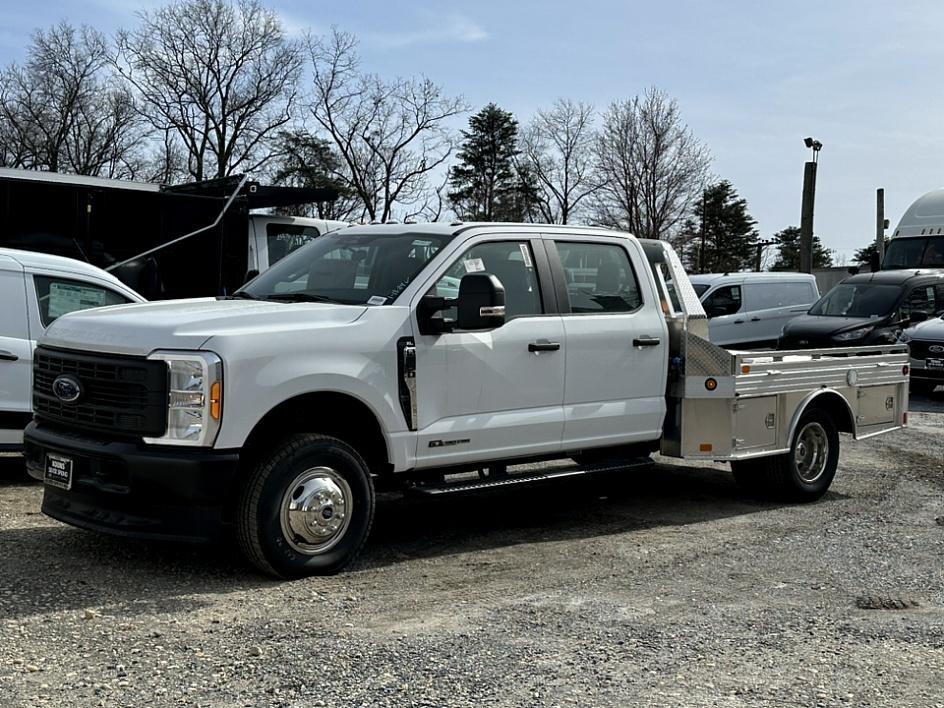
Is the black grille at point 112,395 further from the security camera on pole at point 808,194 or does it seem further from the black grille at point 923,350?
the security camera on pole at point 808,194

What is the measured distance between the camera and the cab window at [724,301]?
68.3 feet

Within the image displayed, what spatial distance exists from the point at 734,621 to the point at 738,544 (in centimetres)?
180

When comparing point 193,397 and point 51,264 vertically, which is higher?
point 51,264

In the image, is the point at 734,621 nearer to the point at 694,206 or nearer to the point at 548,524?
the point at 548,524

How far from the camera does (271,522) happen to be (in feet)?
18.6

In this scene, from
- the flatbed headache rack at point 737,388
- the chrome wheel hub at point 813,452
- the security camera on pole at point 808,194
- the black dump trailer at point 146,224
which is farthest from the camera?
the security camera on pole at point 808,194

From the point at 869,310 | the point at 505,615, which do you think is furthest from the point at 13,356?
the point at 869,310

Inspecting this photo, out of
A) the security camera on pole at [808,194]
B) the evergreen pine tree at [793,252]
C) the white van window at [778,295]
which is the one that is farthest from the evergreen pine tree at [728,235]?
the white van window at [778,295]

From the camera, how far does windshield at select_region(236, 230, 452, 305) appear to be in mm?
6516

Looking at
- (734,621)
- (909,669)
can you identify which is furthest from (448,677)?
(909,669)

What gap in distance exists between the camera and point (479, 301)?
626cm

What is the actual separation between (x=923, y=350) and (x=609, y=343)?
1083cm

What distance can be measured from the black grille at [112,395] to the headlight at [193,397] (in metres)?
0.05

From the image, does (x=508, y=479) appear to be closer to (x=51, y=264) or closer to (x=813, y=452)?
(x=813, y=452)
